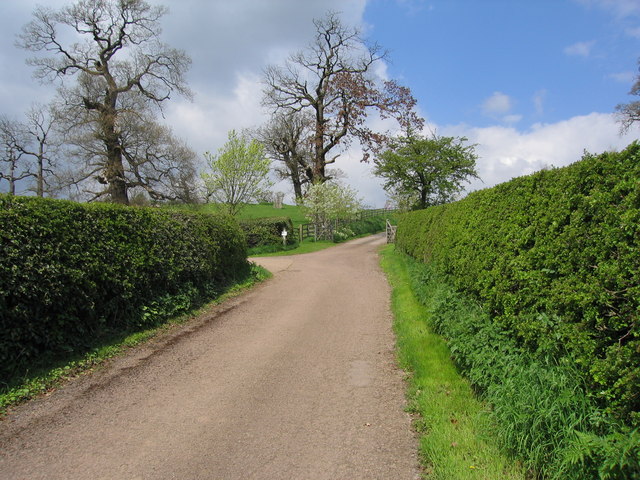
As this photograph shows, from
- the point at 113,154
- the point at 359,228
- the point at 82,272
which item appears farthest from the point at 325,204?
the point at 82,272

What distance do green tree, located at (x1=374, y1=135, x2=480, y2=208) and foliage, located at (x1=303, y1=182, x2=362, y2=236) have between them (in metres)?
4.37

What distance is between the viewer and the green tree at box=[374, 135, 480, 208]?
29.4 m

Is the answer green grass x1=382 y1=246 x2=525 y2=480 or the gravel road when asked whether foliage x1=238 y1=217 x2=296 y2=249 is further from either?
green grass x1=382 y1=246 x2=525 y2=480

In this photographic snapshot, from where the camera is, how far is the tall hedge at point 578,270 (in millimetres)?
2756

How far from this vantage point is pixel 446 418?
4074mm

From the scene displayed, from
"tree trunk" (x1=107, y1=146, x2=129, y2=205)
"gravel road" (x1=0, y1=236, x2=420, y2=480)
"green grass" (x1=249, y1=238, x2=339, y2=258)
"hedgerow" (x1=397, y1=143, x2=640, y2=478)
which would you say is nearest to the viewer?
"hedgerow" (x1=397, y1=143, x2=640, y2=478)

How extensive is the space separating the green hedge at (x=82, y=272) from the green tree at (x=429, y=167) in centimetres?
2286

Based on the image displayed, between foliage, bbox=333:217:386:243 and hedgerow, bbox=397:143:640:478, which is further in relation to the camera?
foliage, bbox=333:217:386:243

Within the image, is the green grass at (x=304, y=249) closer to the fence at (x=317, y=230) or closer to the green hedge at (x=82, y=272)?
the fence at (x=317, y=230)

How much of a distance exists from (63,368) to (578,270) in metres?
6.32

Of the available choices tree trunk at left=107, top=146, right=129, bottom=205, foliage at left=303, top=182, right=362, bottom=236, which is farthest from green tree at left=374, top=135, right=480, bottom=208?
tree trunk at left=107, top=146, right=129, bottom=205

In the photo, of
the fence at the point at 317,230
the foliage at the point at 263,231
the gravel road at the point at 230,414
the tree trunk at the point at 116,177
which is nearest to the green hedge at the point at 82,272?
the gravel road at the point at 230,414

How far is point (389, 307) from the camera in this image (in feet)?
32.2

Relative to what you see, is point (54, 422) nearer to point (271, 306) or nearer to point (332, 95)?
point (271, 306)
